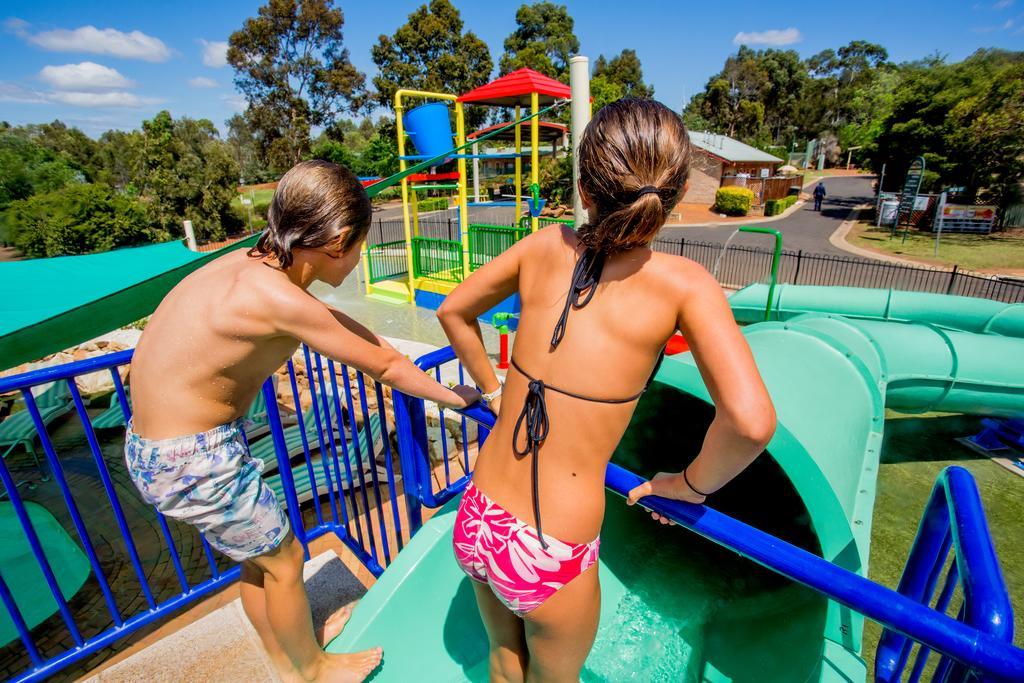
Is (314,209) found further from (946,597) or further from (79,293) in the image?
(79,293)

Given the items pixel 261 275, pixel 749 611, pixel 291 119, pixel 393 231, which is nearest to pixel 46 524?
pixel 261 275

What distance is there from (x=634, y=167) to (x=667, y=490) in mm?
801

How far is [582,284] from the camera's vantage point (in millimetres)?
1234

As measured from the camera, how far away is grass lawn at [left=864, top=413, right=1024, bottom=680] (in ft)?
12.5

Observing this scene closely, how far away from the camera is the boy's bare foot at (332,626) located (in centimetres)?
264

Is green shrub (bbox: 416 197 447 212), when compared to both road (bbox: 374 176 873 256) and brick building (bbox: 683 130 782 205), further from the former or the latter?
brick building (bbox: 683 130 782 205)

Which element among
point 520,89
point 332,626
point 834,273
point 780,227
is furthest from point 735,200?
point 332,626

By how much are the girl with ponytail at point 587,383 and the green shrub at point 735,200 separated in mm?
31065

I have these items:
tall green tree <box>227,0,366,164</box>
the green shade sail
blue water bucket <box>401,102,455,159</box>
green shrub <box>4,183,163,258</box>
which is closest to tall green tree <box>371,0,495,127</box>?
tall green tree <box>227,0,366,164</box>

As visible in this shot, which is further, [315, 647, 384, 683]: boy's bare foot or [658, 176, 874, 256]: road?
[658, 176, 874, 256]: road

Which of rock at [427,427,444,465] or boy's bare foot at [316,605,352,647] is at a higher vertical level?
boy's bare foot at [316,605,352,647]

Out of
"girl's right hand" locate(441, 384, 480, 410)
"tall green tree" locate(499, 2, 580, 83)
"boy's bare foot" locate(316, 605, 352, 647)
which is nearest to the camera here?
"girl's right hand" locate(441, 384, 480, 410)

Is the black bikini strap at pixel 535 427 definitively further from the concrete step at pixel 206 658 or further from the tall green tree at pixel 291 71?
the tall green tree at pixel 291 71

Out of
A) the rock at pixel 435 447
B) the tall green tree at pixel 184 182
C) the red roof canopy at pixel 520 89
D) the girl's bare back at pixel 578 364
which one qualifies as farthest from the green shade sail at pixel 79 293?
the tall green tree at pixel 184 182
